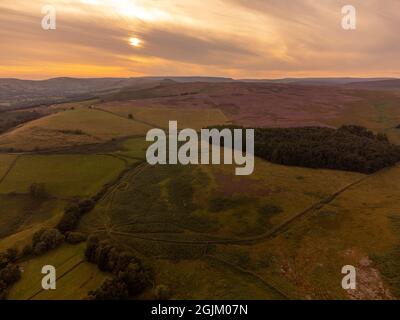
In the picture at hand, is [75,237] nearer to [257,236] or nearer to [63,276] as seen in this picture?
[63,276]

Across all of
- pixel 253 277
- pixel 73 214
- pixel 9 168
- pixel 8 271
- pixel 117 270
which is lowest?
pixel 8 271

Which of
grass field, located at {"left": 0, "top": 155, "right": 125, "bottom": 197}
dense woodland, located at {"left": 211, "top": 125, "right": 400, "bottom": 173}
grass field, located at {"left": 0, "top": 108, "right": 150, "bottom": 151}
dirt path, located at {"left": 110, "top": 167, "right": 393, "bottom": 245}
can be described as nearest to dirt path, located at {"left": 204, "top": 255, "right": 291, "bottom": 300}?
dirt path, located at {"left": 110, "top": 167, "right": 393, "bottom": 245}

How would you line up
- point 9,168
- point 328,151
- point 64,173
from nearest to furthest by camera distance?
point 328,151
point 64,173
point 9,168

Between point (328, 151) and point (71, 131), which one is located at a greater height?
point (71, 131)

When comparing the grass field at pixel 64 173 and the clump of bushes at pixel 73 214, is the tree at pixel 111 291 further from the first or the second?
the grass field at pixel 64 173

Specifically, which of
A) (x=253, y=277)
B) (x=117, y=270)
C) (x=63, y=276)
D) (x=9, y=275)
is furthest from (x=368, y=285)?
(x=9, y=275)

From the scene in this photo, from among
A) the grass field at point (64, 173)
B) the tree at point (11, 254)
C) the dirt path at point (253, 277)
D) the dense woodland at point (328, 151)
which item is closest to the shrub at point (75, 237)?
the tree at point (11, 254)
